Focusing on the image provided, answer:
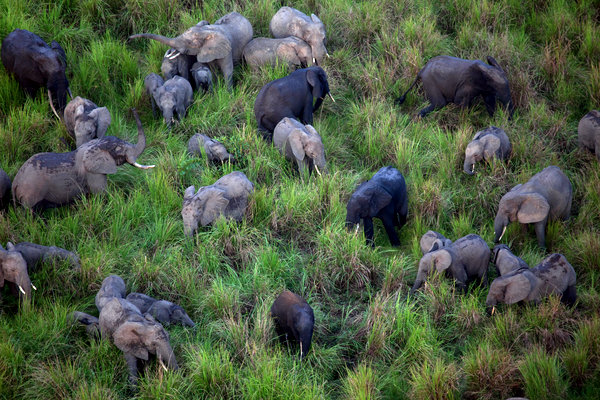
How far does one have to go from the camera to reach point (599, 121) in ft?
25.1

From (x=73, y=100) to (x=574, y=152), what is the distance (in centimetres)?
557

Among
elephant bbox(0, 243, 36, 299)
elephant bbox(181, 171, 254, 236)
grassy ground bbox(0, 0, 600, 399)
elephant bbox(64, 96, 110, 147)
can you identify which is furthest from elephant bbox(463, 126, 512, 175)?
elephant bbox(0, 243, 36, 299)

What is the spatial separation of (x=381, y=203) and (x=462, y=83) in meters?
2.31

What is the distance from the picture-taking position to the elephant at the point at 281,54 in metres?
8.73

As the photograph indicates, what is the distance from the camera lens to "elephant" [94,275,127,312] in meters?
5.63

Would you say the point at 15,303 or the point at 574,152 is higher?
the point at 15,303

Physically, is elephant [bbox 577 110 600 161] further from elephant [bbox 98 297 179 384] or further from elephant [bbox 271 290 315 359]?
elephant [bbox 98 297 179 384]

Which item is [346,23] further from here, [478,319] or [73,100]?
[478,319]

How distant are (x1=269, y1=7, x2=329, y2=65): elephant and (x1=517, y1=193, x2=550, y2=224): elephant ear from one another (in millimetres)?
3412

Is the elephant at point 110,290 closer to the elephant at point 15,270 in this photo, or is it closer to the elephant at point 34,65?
the elephant at point 15,270

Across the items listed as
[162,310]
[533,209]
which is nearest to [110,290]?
[162,310]

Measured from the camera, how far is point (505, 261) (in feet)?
20.2

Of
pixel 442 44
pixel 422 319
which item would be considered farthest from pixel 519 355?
pixel 442 44

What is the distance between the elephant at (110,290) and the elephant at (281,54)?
12.5ft
